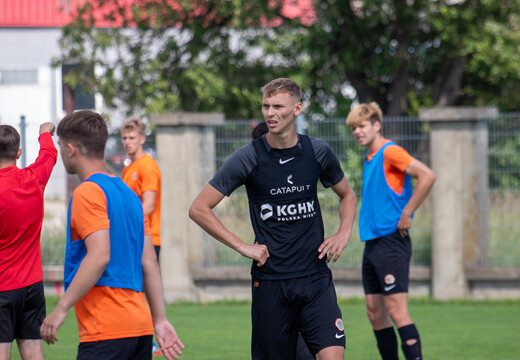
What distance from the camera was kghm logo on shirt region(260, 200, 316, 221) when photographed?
5020 millimetres

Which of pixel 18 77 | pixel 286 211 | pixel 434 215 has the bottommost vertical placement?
pixel 434 215

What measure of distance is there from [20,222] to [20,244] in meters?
0.16

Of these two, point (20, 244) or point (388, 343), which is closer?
point (20, 244)

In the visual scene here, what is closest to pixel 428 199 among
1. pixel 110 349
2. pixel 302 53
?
pixel 302 53

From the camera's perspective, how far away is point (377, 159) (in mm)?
7031

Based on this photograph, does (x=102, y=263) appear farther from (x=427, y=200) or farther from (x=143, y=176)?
(x=427, y=200)

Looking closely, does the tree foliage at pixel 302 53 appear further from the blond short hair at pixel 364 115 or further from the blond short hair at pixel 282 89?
the blond short hair at pixel 282 89

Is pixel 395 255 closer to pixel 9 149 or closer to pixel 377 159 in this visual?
pixel 377 159

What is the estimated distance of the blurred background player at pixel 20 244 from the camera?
5.47 meters

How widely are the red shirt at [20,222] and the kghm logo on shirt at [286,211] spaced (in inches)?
61.3

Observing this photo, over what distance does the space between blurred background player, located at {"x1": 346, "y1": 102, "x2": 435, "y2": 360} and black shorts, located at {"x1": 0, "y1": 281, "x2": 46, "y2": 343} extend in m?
2.64

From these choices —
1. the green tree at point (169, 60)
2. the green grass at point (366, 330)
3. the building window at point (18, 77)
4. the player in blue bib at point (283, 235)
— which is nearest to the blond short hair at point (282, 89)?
the player in blue bib at point (283, 235)

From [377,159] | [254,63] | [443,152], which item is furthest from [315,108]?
[377,159]

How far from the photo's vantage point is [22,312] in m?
5.68
